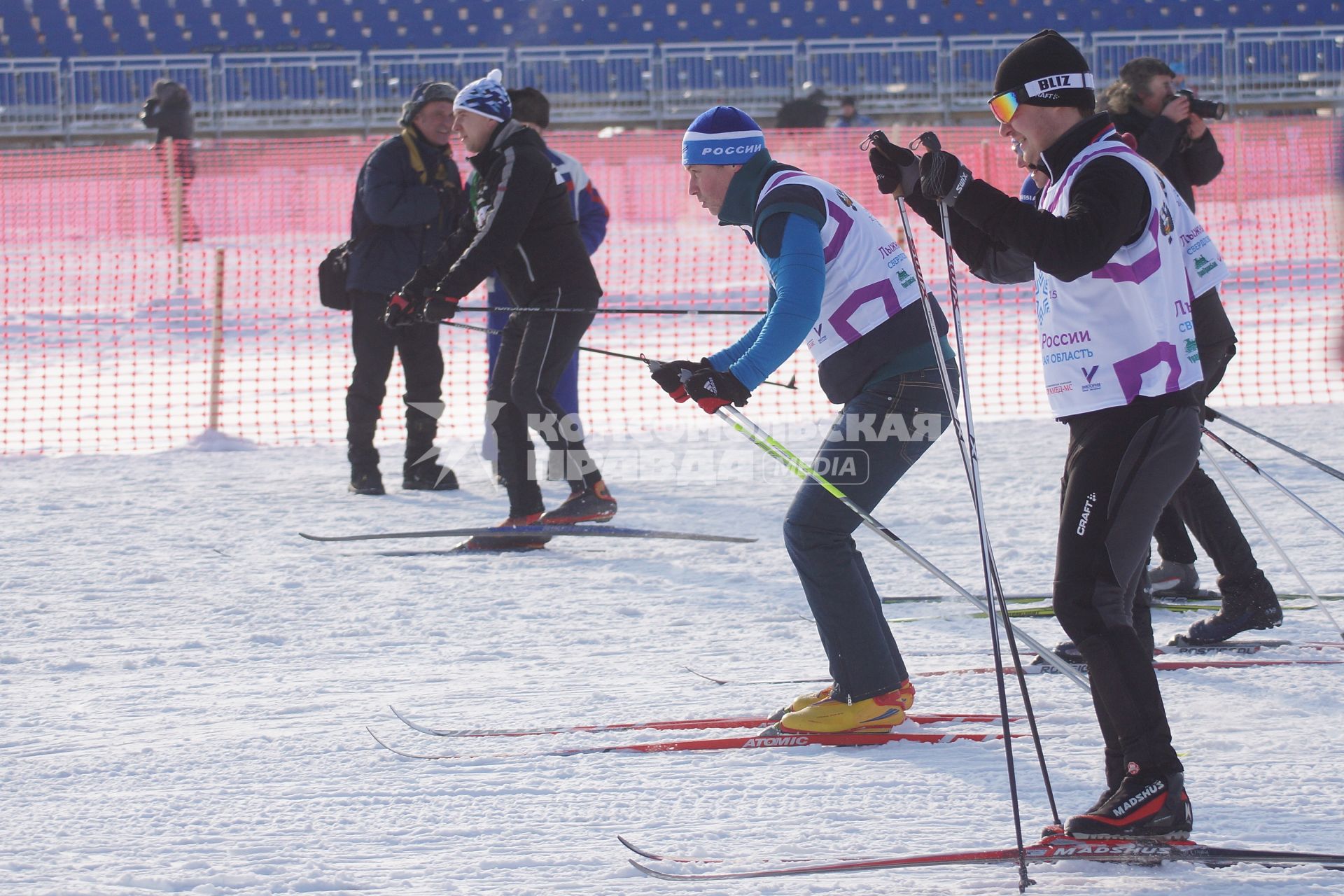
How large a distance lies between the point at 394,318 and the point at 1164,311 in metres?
3.63

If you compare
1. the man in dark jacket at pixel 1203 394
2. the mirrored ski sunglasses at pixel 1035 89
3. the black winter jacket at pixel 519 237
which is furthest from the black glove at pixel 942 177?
the black winter jacket at pixel 519 237

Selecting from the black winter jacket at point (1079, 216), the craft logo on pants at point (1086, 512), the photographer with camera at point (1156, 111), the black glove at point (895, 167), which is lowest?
the craft logo on pants at point (1086, 512)

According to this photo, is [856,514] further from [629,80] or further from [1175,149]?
[629,80]

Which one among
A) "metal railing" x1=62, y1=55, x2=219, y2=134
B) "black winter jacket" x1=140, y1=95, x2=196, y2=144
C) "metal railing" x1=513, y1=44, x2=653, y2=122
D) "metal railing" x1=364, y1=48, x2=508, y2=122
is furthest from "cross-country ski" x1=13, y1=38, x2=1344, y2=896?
"metal railing" x1=62, y1=55, x2=219, y2=134

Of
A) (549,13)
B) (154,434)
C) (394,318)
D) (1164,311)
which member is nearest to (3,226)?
(154,434)

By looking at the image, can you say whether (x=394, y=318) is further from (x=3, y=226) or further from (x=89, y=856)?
(x=3, y=226)

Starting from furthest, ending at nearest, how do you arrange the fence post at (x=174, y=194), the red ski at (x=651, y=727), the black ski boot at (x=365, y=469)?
the fence post at (x=174, y=194)
the black ski boot at (x=365, y=469)
the red ski at (x=651, y=727)

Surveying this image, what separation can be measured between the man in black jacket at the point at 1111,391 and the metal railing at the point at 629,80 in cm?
1954

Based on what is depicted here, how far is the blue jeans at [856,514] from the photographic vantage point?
11.0 ft

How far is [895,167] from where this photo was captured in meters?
2.69

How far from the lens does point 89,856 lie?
2.78m

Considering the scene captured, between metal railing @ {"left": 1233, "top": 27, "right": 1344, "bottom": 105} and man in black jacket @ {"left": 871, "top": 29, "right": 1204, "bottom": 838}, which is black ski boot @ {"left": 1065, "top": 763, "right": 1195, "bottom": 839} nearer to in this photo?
man in black jacket @ {"left": 871, "top": 29, "right": 1204, "bottom": 838}

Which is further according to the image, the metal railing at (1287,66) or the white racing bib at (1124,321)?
the metal railing at (1287,66)

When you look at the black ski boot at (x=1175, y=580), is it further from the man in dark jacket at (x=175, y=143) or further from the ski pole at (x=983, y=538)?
the man in dark jacket at (x=175, y=143)
